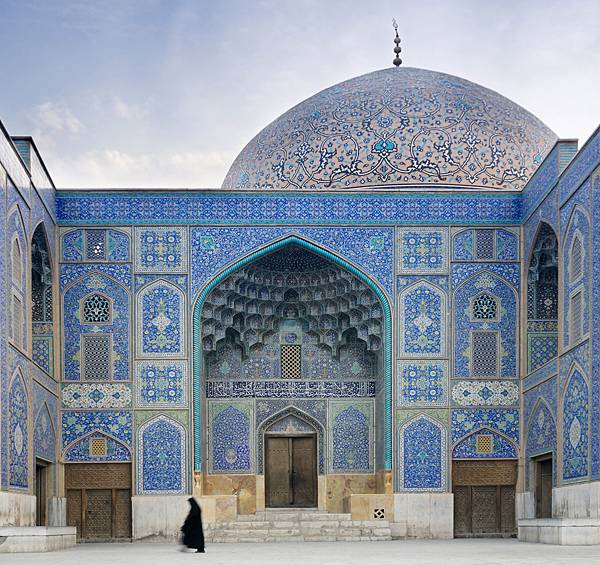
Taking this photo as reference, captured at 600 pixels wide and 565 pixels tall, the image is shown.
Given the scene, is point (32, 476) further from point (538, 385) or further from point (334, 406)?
point (538, 385)

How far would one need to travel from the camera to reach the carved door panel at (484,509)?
14602 millimetres

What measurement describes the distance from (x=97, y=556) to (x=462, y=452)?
18.2 ft

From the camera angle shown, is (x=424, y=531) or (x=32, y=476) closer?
(x=32, y=476)

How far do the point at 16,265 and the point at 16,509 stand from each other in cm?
253

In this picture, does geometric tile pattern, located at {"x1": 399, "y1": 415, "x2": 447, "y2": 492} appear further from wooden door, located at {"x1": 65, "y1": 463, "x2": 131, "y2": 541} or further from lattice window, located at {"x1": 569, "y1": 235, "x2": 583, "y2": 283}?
wooden door, located at {"x1": 65, "y1": 463, "x2": 131, "y2": 541}

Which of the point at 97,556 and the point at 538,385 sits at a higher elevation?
the point at 538,385

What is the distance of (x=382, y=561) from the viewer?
9.04 meters

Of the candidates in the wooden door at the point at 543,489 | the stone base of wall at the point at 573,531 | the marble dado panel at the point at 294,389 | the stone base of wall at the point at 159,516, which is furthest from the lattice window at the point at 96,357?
the stone base of wall at the point at 573,531

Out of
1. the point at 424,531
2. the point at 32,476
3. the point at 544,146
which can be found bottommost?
the point at 424,531

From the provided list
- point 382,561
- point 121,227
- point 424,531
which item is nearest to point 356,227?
point 121,227

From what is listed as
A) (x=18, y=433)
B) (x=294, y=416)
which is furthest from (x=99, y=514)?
(x=294, y=416)

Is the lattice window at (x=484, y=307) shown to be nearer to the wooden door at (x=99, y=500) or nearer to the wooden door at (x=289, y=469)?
the wooden door at (x=289, y=469)

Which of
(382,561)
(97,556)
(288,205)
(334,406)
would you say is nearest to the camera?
(382,561)

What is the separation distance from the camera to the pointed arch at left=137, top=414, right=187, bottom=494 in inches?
558
